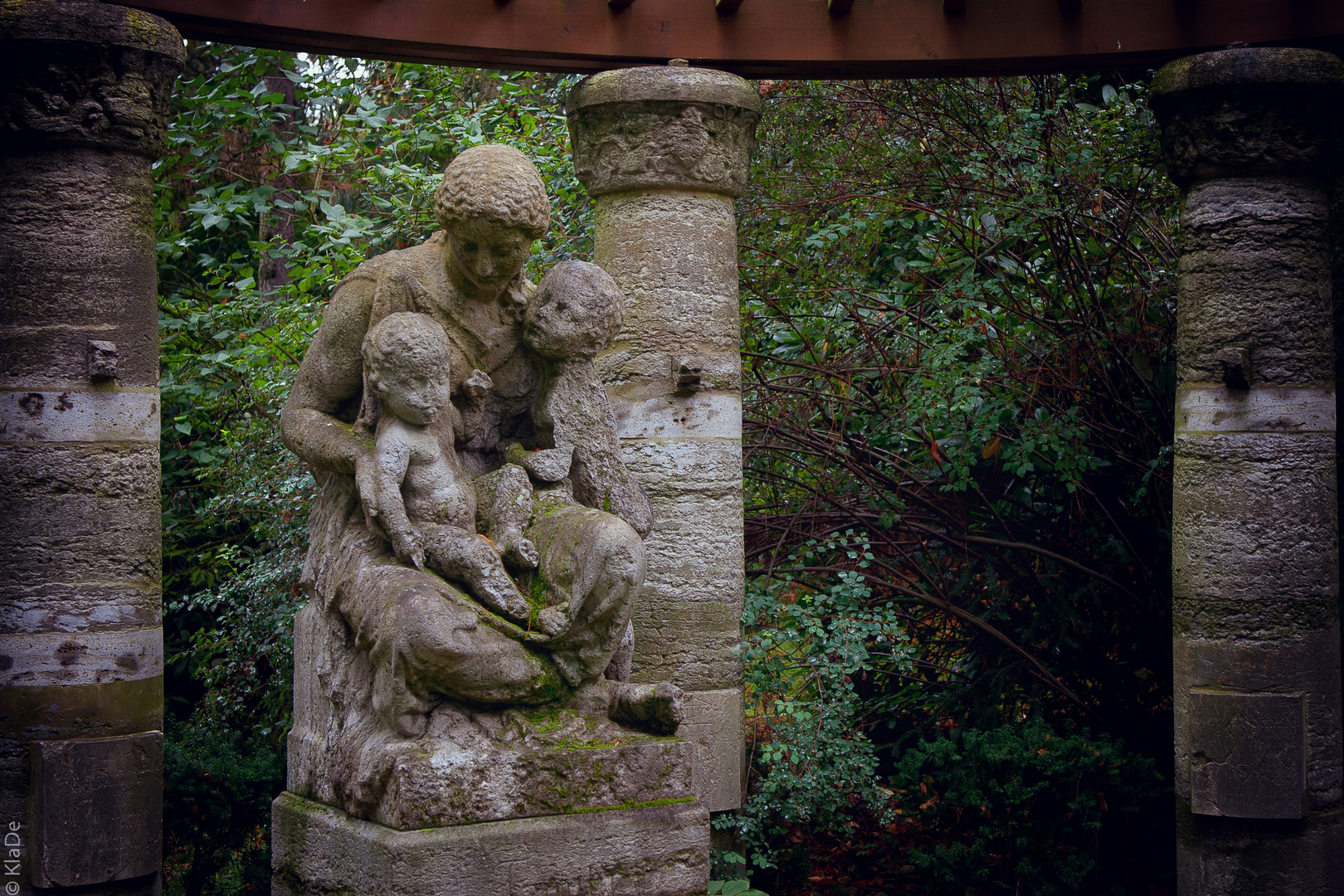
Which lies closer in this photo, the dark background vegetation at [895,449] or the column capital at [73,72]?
the column capital at [73,72]

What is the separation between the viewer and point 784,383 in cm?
696

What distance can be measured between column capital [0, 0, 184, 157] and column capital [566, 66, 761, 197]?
1526 mm

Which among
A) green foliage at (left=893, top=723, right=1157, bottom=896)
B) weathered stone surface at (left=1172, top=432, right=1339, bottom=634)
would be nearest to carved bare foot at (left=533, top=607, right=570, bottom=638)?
green foliage at (left=893, top=723, right=1157, bottom=896)

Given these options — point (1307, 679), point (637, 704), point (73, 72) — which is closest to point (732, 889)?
point (637, 704)

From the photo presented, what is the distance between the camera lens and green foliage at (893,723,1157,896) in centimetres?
537

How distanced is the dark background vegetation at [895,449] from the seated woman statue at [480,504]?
89.2 inches

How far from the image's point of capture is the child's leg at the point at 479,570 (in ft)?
10.2

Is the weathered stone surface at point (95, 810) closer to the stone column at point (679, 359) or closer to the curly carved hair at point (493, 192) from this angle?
the stone column at point (679, 359)

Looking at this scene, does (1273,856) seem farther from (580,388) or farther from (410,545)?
(410,545)

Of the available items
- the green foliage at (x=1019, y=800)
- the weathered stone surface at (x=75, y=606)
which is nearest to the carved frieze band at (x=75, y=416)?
the weathered stone surface at (x=75, y=606)

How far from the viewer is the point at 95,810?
4375 millimetres

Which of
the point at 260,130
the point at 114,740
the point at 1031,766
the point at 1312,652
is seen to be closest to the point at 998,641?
the point at 1031,766

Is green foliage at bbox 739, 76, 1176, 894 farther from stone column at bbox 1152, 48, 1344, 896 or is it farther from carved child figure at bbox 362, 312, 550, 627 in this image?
→ carved child figure at bbox 362, 312, 550, 627

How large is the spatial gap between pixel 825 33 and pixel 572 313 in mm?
2339
